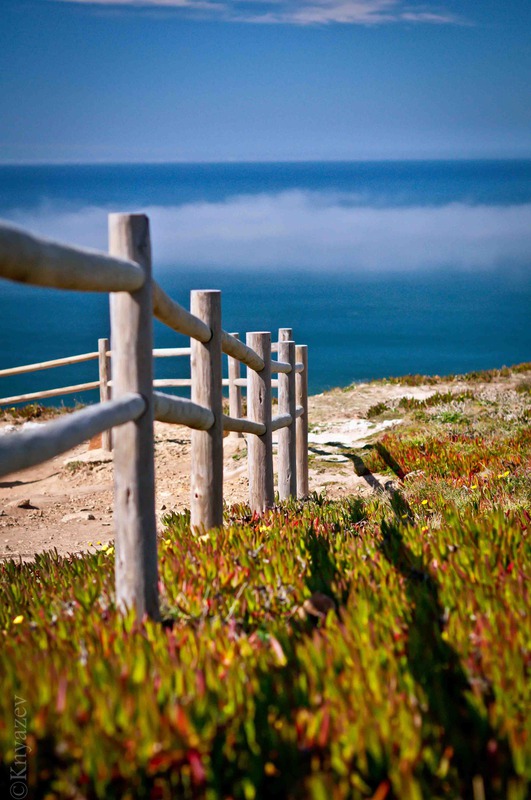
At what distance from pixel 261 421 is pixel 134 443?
3389 millimetres

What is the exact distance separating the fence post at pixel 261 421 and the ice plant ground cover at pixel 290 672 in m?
2.54

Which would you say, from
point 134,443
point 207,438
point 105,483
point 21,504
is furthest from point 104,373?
point 134,443

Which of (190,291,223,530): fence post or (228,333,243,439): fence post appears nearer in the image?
(190,291,223,530): fence post

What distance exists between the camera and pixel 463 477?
267 inches

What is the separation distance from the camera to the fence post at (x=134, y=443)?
119 inches

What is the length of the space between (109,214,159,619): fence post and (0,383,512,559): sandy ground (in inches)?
161

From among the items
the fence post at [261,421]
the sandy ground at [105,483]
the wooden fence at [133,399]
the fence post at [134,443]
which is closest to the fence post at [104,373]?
the sandy ground at [105,483]

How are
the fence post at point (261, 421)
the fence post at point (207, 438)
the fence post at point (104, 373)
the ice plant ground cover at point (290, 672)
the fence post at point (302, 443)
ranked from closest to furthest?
1. the ice plant ground cover at point (290, 672)
2. the fence post at point (207, 438)
3. the fence post at point (261, 421)
4. the fence post at point (302, 443)
5. the fence post at point (104, 373)

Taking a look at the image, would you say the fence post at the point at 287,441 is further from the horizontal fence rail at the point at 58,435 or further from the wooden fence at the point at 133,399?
the horizontal fence rail at the point at 58,435

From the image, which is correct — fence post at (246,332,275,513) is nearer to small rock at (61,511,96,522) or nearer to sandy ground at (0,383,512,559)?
sandy ground at (0,383,512,559)

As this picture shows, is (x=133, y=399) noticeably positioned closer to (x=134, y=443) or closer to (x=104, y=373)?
(x=134, y=443)

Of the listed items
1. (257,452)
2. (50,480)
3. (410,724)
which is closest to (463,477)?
(257,452)

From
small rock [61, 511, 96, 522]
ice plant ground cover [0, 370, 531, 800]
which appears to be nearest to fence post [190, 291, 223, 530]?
ice plant ground cover [0, 370, 531, 800]

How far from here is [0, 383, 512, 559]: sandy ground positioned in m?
8.05
